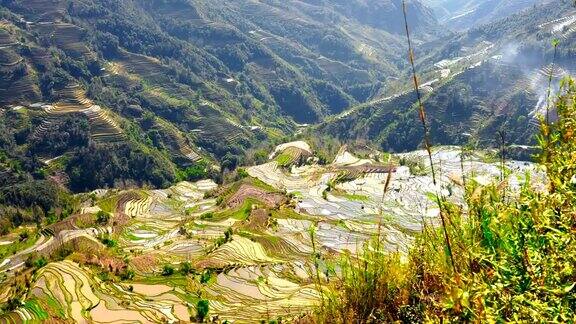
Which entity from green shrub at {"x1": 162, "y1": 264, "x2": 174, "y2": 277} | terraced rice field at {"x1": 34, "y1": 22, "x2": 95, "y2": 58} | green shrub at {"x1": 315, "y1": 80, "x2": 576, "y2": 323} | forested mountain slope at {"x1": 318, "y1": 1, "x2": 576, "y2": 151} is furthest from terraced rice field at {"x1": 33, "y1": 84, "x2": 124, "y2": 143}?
green shrub at {"x1": 315, "y1": 80, "x2": 576, "y2": 323}

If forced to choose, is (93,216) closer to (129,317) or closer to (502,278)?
(129,317)

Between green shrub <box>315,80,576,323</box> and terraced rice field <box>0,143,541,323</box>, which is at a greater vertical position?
green shrub <box>315,80,576,323</box>

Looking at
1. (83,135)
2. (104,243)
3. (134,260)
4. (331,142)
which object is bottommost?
(83,135)

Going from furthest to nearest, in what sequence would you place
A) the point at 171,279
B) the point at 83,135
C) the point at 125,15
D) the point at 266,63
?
the point at 266,63
the point at 125,15
the point at 83,135
the point at 171,279

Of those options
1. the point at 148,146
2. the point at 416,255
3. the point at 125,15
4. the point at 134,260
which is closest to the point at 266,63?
the point at 125,15

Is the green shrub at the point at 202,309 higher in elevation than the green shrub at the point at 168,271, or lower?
higher

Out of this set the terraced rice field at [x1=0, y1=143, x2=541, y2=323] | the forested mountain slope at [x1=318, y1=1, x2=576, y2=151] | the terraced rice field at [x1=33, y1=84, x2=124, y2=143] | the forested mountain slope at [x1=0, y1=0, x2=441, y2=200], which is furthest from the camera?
the forested mountain slope at [x1=318, y1=1, x2=576, y2=151]

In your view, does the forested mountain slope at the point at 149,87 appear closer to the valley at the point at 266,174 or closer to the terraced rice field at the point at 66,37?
the terraced rice field at the point at 66,37

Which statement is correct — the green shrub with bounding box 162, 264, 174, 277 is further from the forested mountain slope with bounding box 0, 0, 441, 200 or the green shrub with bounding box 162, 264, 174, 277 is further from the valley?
the forested mountain slope with bounding box 0, 0, 441, 200

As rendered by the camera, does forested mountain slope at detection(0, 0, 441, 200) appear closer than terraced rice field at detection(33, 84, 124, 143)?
Yes

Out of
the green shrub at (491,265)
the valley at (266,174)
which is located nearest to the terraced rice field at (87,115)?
the valley at (266,174)

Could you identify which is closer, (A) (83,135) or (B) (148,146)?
(A) (83,135)
